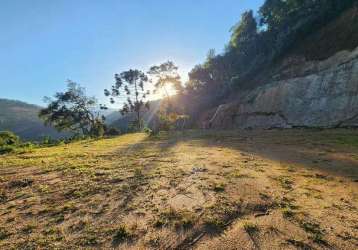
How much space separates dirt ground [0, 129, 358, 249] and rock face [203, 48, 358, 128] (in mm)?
9563

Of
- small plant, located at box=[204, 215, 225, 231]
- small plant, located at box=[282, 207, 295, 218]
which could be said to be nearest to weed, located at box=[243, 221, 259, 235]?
small plant, located at box=[204, 215, 225, 231]

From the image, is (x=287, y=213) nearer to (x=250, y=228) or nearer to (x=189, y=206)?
(x=250, y=228)

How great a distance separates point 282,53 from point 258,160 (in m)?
27.1

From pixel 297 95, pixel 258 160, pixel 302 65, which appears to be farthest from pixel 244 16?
pixel 258 160

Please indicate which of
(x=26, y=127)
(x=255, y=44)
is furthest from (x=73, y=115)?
(x=26, y=127)

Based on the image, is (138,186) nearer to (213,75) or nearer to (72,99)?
(72,99)

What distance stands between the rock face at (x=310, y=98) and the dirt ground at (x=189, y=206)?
31.4 ft

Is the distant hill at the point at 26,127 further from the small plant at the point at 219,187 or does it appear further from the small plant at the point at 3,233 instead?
the small plant at the point at 219,187

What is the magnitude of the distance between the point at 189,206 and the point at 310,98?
1691 centimetres

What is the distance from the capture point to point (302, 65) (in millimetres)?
22750

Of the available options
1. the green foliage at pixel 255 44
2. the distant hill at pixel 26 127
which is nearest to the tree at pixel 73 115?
the green foliage at pixel 255 44

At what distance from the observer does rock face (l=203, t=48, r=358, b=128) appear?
1547 cm

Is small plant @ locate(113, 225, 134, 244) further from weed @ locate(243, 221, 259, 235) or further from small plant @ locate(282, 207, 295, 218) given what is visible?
small plant @ locate(282, 207, 295, 218)

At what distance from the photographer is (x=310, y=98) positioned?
59.4 ft
